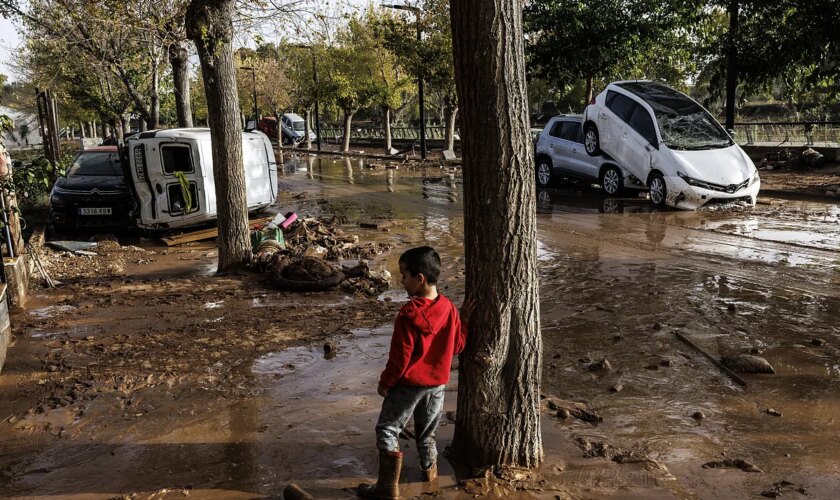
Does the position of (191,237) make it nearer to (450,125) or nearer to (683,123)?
(683,123)

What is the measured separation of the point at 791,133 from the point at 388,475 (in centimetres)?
2147

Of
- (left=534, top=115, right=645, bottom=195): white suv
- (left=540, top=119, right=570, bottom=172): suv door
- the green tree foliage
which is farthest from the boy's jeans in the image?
the green tree foliage

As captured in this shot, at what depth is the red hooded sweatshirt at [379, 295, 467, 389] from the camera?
360cm

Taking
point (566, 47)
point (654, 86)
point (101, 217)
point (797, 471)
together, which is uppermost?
point (566, 47)

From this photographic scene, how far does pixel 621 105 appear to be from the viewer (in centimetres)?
1559

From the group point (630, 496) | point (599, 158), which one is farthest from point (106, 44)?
point (630, 496)

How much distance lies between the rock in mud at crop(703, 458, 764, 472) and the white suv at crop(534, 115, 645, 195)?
38.6 ft

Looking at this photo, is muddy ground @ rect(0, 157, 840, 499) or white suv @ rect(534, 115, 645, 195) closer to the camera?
muddy ground @ rect(0, 157, 840, 499)

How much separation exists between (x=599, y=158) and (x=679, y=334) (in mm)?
10324

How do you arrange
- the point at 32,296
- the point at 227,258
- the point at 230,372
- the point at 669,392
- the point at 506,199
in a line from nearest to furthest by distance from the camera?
the point at 506,199
the point at 669,392
the point at 230,372
the point at 32,296
the point at 227,258

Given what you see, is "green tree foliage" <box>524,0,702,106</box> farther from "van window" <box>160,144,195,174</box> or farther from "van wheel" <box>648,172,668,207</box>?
"van window" <box>160,144,195,174</box>

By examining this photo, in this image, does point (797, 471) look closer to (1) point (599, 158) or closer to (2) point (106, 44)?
(1) point (599, 158)

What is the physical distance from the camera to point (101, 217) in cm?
1333

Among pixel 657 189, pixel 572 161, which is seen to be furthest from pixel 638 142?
pixel 572 161
